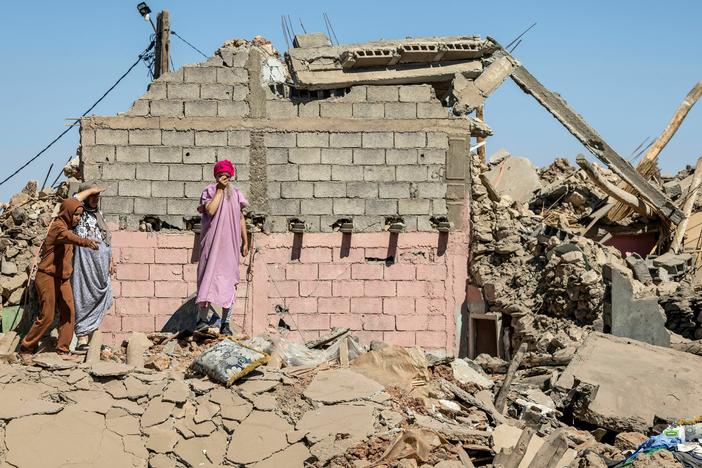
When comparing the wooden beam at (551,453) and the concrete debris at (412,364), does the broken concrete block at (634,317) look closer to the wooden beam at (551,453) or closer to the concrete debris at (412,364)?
the concrete debris at (412,364)

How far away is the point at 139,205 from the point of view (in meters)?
11.3

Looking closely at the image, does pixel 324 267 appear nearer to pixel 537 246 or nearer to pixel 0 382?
pixel 537 246

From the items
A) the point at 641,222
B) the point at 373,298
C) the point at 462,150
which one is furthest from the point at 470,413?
the point at 641,222

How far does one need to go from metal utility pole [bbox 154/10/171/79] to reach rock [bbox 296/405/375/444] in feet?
23.1

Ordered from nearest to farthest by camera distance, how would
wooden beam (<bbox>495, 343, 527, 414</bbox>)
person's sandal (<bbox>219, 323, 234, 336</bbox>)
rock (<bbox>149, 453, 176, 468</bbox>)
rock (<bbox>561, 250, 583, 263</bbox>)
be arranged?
1. rock (<bbox>149, 453, 176, 468</bbox>)
2. wooden beam (<bbox>495, 343, 527, 414</bbox>)
3. person's sandal (<bbox>219, 323, 234, 336</bbox>)
4. rock (<bbox>561, 250, 583, 263</bbox>)

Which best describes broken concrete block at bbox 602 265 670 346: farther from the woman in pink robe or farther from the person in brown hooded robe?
the person in brown hooded robe

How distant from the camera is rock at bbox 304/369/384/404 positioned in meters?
8.91

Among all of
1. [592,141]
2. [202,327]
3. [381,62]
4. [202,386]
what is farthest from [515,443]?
[592,141]

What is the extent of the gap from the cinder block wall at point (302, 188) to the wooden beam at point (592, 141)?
1.55 meters

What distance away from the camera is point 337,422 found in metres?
8.58

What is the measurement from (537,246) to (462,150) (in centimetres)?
133

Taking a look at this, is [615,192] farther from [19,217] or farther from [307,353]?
[19,217]

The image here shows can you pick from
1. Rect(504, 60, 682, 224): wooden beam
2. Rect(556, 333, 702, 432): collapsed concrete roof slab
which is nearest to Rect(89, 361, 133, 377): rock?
Rect(556, 333, 702, 432): collapsed concrete roof slab

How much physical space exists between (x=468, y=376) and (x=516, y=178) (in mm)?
6982
